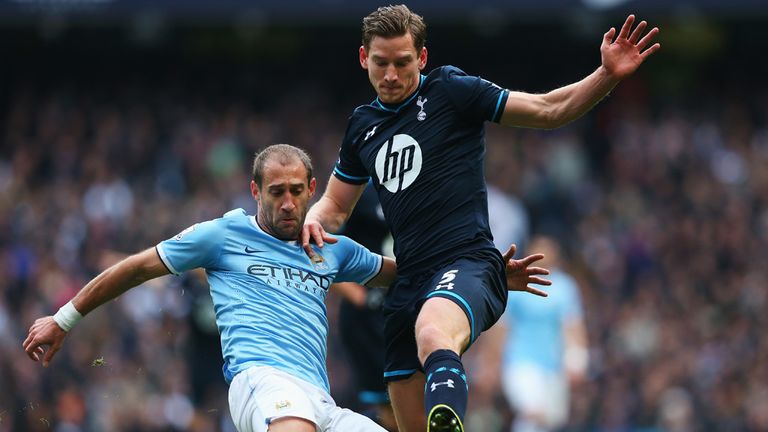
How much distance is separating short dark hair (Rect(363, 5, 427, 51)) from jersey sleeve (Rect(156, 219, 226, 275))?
4.10 ft

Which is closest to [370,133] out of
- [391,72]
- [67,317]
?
[391,72]

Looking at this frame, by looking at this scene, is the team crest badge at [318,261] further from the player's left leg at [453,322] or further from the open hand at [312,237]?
the player's left leg at [453,322]

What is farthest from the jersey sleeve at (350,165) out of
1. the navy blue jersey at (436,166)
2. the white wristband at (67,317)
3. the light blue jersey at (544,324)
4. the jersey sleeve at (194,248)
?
the light blue jersey at (544,324)

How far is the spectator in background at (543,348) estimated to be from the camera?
11.9 meters

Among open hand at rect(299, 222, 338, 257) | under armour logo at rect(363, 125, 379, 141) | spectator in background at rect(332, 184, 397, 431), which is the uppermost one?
under armour logo at rect(363, 125, 379, 141)

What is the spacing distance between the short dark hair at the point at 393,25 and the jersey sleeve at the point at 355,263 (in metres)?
1.09

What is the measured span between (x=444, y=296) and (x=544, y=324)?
6409 mm

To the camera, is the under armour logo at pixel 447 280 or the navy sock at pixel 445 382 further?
the under armour logo at pixel 447 280

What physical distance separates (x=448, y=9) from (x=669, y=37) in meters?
5.44

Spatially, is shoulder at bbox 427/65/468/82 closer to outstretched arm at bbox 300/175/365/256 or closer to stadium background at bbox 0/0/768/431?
outstretched arm at bbox 300/175/365/256

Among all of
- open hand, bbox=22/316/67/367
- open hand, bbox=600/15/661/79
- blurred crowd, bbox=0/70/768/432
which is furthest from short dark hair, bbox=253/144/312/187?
blurred crowd, bbox=0/70/768/432

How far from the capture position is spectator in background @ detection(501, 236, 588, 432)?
Result: 468 inches

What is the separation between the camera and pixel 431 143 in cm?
644

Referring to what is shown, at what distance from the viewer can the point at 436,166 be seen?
6414 mm
